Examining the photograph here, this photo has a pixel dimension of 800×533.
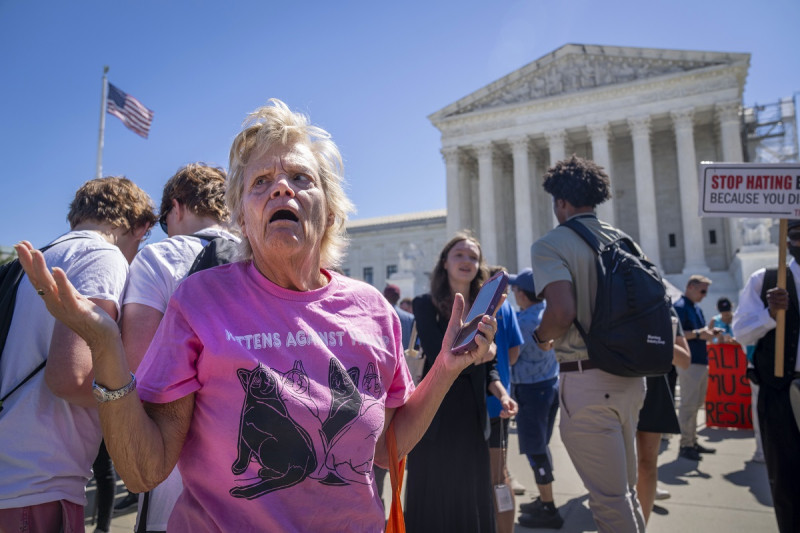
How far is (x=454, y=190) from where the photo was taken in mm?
36500

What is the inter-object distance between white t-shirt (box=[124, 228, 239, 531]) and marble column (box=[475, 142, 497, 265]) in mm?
32249

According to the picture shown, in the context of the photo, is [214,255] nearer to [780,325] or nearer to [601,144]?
[780,325]

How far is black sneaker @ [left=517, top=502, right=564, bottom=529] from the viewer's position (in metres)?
4.79


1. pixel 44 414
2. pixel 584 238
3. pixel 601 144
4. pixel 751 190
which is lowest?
pixel 44 414

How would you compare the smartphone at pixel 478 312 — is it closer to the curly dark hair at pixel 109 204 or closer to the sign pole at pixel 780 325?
the curly dark hair at pixel 109 204

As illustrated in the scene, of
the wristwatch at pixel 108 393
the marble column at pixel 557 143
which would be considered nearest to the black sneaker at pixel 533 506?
the wristwatch at pixel 108 393

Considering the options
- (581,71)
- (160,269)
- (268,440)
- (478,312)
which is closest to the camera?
(268,440)

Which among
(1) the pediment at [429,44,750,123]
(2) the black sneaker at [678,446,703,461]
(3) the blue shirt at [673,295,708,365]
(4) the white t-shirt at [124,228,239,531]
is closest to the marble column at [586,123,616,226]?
(1) the pediment at [429,44,750,123]

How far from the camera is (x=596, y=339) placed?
320 cm

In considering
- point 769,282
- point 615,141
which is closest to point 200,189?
point 769,282

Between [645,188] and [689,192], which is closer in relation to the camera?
[689,192]

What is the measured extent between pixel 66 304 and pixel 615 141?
40165 millimetres

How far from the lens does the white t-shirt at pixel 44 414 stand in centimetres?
217

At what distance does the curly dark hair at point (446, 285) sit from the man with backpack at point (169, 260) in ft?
6.08
